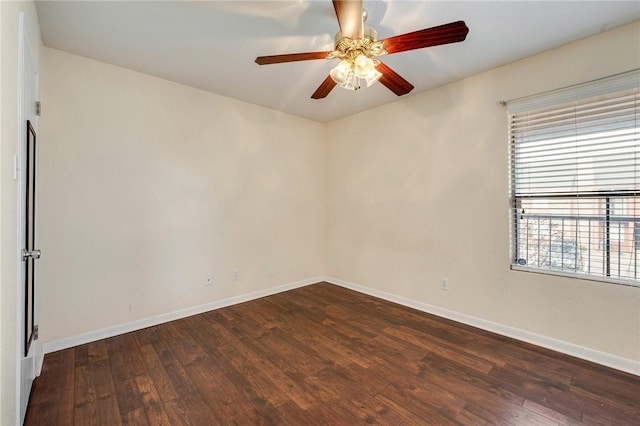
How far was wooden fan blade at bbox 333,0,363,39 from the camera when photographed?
143cm

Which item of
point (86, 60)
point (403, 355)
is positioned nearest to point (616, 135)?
point (403, 355)

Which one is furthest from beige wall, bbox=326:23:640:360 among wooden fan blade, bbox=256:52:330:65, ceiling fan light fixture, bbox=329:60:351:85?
wooden fan blade, bbox=256:52:330:65

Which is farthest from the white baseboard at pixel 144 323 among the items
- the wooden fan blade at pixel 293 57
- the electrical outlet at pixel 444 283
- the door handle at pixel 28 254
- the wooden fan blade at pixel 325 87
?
the wooden fan blade at pixel 293 57

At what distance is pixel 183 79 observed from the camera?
9.53ft

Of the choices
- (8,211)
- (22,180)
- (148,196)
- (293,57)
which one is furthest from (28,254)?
(293,57)

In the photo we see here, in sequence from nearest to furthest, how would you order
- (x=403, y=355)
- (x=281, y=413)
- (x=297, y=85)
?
(x=281, y=413), (x=403, y=355), (x=297, y=85)

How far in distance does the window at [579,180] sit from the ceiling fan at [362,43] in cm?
147

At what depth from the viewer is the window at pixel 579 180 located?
81.6 inches

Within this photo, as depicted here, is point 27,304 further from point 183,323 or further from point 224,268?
point 224,268

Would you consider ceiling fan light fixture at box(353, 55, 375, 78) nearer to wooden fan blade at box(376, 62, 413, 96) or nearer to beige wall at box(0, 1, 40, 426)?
wooden fan blade at box(376, 62, 413, 96)

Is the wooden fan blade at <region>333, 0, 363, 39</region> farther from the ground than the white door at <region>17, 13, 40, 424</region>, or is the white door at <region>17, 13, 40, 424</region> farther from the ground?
the wooden fan blade at <region>333, 0, 363, 39</region>

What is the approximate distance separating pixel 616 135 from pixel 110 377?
4157 millimetres

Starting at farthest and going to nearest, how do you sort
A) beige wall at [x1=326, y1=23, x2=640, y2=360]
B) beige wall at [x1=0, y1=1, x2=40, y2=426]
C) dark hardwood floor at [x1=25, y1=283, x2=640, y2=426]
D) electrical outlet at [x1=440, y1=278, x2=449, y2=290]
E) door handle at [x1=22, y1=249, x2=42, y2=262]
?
electrical outlet at [x1=440, y1=278, x2=449, y2=290] < beige wall at [x1=326, y1=23, x2=640, y2=360] < dark hardwood floor at [x1=25, y1=283, x2=640, y2=426] < door handle at [x1=22, y1=249, x2=42, y2=262] < beige wall at [x1=0, y1=1, x2=40, y2=426]

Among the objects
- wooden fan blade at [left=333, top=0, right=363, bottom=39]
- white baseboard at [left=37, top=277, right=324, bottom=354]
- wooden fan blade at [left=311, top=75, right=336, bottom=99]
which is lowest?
white baseboard at [left=37, top=277, right=324, bottom=354]
